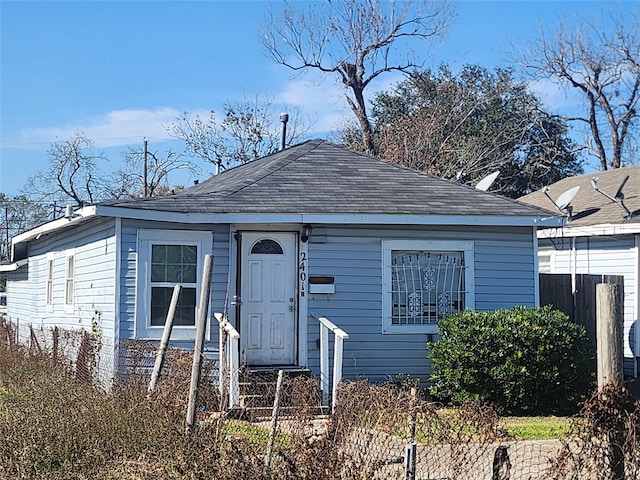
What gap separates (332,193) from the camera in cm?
1365

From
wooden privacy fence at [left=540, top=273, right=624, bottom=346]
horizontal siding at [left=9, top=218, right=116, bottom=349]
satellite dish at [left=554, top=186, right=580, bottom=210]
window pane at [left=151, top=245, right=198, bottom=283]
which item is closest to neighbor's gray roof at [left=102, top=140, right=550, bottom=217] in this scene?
window pane at [left=151, top=245, right=198, bottom=283]

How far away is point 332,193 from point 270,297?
6.32ft

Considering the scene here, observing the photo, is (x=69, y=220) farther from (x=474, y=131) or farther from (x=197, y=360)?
(x=474, y=131)

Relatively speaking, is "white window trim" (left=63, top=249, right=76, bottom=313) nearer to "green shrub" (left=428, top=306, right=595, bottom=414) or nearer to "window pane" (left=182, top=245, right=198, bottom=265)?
"window pane" (left=182, top=245, right=198, bottom=265)

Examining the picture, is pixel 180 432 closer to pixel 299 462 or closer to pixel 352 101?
pixel 299 462

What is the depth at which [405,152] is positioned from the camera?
3166 cm

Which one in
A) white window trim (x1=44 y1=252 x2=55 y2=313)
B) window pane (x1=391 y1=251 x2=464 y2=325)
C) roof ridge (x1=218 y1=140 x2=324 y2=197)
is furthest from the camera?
white window trim (x1=44 y1=252 x2=55 y2=313)

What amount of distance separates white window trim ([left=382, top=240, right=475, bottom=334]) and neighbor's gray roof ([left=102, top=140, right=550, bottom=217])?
0.56 meters

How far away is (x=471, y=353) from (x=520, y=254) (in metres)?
2.58

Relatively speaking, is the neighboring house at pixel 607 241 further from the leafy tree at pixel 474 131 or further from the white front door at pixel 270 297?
the leafy tree at pixel 474 131

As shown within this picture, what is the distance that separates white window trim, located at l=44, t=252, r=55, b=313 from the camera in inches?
701

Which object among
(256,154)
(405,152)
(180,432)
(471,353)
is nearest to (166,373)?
(180,432)

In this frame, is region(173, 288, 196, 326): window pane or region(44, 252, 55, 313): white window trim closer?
region(173, 288, 196, 326): window pane

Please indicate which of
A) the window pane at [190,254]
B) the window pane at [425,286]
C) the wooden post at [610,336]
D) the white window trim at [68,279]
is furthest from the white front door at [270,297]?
the wooden post at [610,336]
